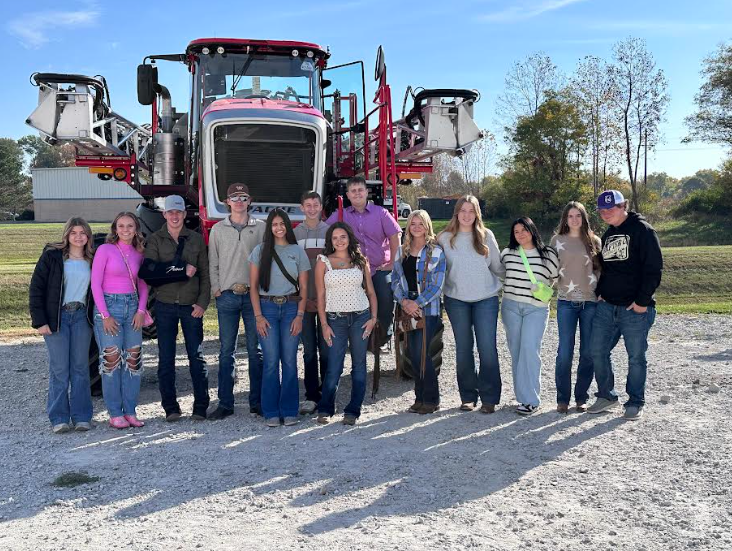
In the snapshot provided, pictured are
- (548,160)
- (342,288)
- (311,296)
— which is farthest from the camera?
(548,160)

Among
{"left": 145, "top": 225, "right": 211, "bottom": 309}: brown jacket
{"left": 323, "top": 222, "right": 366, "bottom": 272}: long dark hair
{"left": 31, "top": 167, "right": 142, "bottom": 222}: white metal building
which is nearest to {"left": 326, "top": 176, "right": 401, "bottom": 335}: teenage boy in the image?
{"left": 323, "top": 222, "right": 366, "bottom": 272}: long dark hair

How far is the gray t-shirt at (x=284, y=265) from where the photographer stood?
6.16 meters

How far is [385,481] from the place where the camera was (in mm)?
4895

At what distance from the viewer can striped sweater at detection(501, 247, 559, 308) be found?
6.37 meters

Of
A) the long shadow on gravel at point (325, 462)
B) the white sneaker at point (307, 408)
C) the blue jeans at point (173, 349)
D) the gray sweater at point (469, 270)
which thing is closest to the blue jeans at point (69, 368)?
the long shadow on gravel at point (325, 462)

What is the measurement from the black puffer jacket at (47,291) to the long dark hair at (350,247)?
2176 mm

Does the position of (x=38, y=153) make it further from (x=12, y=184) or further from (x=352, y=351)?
(x=352, y=351)

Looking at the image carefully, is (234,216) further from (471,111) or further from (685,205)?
(685,205)

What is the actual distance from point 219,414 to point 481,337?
2.35 m

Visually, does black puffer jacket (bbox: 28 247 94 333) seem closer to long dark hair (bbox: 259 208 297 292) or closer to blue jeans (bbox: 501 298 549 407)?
long dark hair (bbox: 259 208 297 292)

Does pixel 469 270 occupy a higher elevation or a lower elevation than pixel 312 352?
higher

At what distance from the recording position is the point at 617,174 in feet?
114

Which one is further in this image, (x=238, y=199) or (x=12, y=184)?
(x=12, y=184)

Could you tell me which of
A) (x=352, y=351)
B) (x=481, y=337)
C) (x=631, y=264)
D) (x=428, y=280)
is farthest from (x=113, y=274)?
(x=631, y=264)
